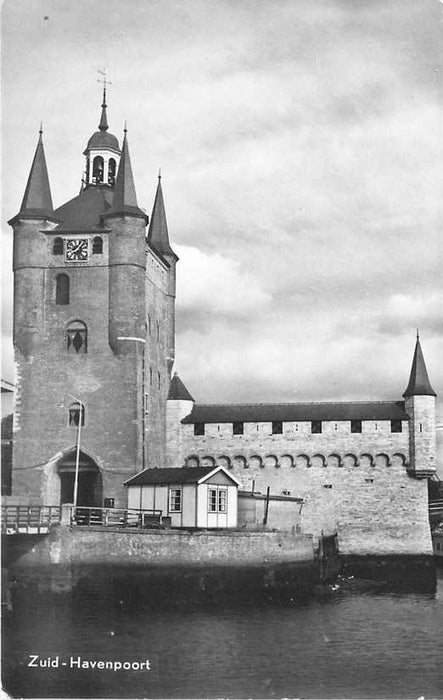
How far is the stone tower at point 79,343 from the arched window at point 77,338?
0.04 metres

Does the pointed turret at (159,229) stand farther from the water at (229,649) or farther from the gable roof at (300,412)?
the water at (229,649)

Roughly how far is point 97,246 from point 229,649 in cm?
2208

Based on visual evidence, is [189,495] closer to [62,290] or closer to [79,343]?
[79,343]

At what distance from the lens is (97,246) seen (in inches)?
1636

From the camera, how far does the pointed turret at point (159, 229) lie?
49.0 meters

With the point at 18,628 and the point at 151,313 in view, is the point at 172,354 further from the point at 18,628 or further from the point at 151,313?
the point at 18,628

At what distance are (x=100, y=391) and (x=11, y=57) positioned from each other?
71.2 feet

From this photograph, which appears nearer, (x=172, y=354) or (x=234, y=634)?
(x=234, y=634)

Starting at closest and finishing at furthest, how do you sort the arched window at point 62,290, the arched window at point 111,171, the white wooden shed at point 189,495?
the white wooden shed at point 189,495
the arched window at point 62,290
the arched window at point 111,171

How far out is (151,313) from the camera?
43938mm

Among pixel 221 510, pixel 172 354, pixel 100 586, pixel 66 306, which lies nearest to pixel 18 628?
pixel 100 586

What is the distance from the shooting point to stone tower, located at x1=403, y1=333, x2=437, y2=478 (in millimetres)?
45781

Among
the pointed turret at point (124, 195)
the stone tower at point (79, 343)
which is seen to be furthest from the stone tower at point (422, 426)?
the pointed turret at point (124, 195)
